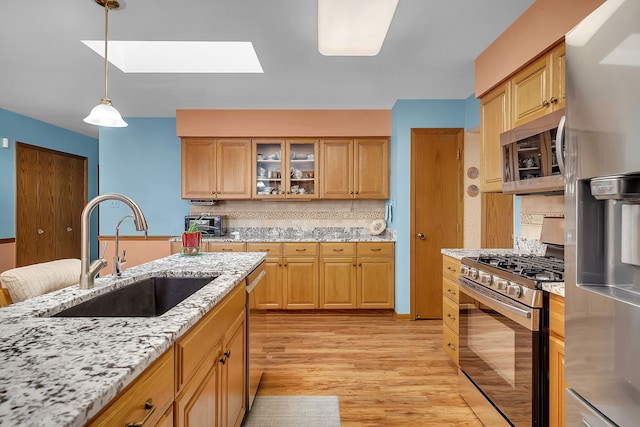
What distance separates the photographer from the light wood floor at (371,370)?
2.21m

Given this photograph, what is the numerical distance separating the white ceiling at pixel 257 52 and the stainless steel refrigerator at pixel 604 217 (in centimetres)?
138

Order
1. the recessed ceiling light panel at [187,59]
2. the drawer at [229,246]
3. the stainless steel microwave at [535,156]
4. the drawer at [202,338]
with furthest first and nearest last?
the drawer at [229,246] → the recessed ceiling light panel at [187,59] → the stainless steel microwave at [535,156] → the drawer at [202,338]

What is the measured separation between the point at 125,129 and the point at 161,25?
2789mm

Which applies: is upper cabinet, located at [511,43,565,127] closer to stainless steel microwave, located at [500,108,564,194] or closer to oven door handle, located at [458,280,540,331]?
stainless steel microwave, located at [500,108,564,194]

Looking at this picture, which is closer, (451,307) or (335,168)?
(451,307)

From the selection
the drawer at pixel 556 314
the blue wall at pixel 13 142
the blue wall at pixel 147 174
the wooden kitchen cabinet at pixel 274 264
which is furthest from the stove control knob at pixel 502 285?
the blue wall at pixel 13 142

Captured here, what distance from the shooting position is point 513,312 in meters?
1.72

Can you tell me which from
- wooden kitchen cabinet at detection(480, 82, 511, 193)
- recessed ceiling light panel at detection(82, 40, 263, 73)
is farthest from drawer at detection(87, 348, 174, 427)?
recessed ceiling light panel at detection(82, 40, 263, 73)

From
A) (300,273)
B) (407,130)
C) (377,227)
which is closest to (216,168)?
(300,273)

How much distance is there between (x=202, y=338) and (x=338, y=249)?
120 inches

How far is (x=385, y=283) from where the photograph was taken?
4.24 meters

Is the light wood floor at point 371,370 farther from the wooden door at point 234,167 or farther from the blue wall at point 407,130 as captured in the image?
the wooden door at point 234,167

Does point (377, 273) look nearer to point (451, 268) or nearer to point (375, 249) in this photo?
point (375, 249)

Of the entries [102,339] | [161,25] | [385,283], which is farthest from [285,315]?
[102,339]
